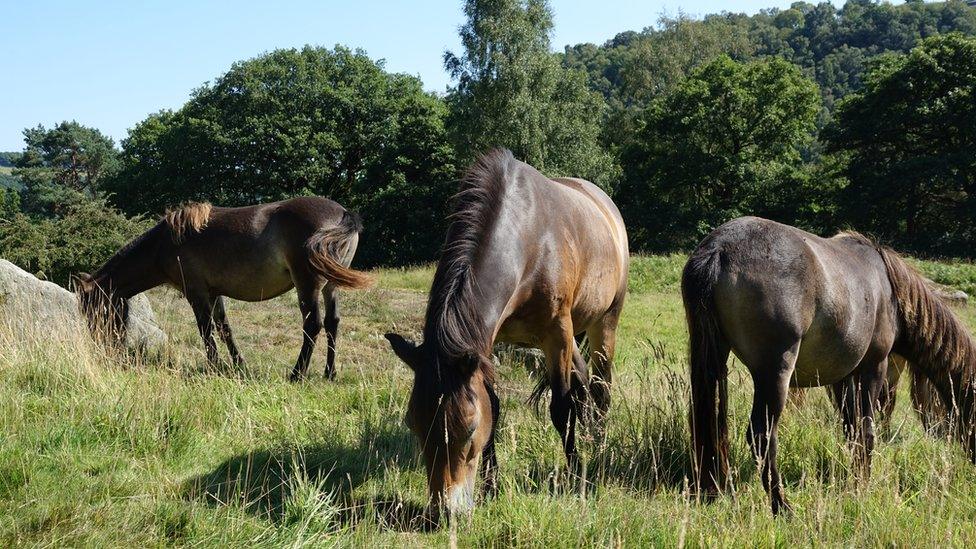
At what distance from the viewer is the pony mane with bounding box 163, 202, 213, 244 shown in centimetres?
796

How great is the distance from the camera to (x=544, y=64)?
113ft

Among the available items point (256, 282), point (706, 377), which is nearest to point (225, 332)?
point (256, 282)

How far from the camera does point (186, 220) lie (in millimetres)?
8016

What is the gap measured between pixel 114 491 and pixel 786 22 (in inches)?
4679

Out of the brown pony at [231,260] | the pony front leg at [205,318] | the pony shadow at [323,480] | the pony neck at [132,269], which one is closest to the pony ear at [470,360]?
the pony shadow at [323,480]

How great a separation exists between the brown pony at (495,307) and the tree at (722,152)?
34.4m

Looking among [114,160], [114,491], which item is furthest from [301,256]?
[114,160]

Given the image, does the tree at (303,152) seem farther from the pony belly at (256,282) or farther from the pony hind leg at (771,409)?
the pony hind leg at (771,409)

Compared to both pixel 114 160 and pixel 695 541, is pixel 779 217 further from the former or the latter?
pixel 114 160

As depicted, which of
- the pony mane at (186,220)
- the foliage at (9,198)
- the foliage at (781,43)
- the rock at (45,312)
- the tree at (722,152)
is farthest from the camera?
the foliage at (9,198)

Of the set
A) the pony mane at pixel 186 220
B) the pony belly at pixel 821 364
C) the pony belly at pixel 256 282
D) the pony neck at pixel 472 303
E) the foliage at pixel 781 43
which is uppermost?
the foliage at pixel 781 43

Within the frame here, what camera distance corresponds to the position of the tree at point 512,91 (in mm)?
33406

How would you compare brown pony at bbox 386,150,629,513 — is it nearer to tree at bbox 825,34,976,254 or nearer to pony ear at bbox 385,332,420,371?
pony ear at bbox 385,332,420,371

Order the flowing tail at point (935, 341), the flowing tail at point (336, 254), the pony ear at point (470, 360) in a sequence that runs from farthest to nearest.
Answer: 1. the flowing tail at point (336, 254)
2. the flowing tail at point (935, 341)
3. the pony ear at point (470, 360)
